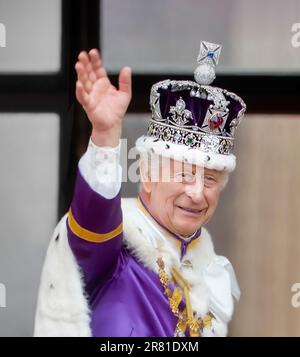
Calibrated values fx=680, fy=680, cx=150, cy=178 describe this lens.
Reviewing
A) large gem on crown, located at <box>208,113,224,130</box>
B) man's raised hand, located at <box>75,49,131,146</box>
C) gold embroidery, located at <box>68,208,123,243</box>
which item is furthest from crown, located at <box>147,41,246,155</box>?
gold embroidery, located at <box>68,208,123,243</box>

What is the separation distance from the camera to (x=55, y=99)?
5.42 feet

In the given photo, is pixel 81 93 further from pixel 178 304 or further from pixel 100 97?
pixel 178 304

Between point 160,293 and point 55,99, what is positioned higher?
point 55,99

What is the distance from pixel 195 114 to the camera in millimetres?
1551

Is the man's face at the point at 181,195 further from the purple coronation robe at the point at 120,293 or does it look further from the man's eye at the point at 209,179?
the purple coronation robe at the point at 120,293

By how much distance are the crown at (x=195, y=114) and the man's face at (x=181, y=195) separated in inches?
2.4

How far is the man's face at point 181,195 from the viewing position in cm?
157

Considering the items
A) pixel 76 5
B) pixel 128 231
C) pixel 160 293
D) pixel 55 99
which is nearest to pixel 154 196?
pixel 128 231

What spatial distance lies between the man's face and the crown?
0.20ft

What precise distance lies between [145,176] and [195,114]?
0.19 metres

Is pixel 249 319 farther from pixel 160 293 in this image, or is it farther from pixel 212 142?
pixel 212 142

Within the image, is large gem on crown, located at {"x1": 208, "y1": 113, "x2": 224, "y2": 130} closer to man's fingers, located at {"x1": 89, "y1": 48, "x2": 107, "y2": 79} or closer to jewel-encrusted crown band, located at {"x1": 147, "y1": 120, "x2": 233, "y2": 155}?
jewel-encrusted crown band, located at {"x1": 147, "y1": 120, "x2": 233, "y2": 155}

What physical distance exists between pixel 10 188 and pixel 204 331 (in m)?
0.58

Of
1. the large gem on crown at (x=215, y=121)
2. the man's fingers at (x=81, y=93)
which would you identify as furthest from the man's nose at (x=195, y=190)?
the man's fingers at (x=81, y=93)
